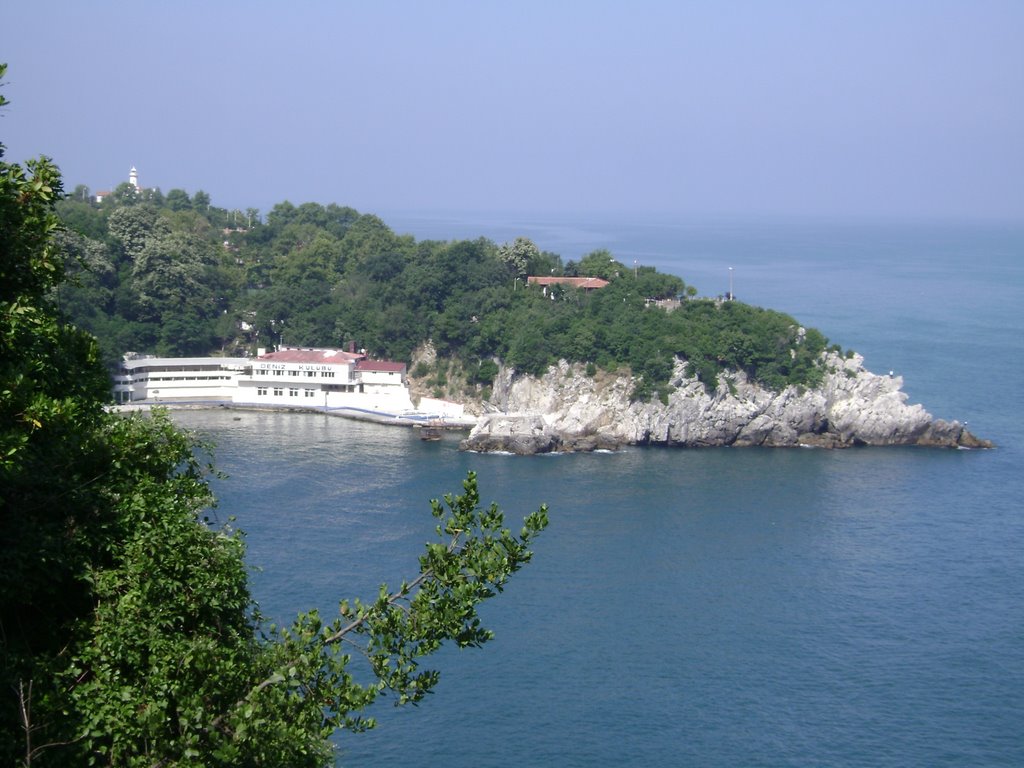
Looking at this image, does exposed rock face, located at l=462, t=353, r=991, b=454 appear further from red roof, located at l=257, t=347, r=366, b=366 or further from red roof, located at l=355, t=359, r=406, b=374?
red roof, located at l=257, t=347, r=366, b=366

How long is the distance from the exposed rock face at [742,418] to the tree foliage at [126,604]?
15915 millimetres

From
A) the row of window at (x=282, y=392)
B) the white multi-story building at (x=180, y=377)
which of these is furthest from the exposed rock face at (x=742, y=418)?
the white multi-story building at (x=180, y=377)

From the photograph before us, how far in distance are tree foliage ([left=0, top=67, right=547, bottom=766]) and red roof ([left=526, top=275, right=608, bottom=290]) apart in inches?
831

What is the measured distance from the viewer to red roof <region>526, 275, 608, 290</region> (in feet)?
Answer: 82.9

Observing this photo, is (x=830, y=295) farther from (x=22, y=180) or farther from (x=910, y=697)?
(x=22, y=180)

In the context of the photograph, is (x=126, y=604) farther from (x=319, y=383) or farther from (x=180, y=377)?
(x=180, y=377)

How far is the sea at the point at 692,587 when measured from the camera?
9328 mm

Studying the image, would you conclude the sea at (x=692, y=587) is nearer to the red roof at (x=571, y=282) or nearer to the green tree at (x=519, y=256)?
the red roof at (x=571, y=282)

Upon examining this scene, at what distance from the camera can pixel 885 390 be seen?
2097 cm

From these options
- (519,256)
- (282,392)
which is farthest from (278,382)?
(519,256)

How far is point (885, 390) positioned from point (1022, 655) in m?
10.2

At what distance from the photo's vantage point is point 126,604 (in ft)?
11.9

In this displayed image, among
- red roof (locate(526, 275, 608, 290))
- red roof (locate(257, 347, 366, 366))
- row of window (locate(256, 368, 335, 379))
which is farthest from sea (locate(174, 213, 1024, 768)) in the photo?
red roof (locate(526, 275, 608, 290))

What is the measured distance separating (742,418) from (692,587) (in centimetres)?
826
